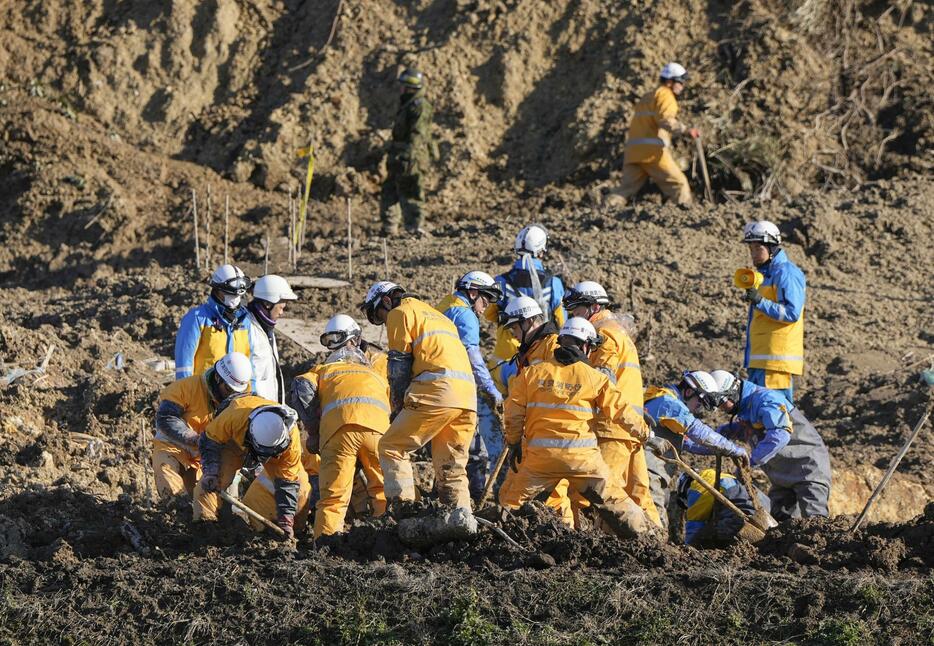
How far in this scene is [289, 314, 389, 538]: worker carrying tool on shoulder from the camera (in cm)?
1010

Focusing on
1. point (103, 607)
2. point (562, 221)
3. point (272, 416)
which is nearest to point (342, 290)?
point (562, 221)

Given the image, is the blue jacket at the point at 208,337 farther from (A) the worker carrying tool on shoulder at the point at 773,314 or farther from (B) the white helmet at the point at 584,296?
(A) the worker carrying tool on shoulder at the point at 773,314

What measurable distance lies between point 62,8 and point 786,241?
10.5m

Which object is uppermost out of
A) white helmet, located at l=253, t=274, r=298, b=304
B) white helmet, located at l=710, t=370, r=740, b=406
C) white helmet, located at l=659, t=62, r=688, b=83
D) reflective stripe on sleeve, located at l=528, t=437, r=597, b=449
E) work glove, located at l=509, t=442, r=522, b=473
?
white helmet, located at l=659, t=62, r=688, b=83

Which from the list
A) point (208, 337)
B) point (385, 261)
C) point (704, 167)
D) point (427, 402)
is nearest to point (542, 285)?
point (427, 402)

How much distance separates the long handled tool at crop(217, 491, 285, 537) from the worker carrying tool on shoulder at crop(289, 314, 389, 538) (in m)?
0.29

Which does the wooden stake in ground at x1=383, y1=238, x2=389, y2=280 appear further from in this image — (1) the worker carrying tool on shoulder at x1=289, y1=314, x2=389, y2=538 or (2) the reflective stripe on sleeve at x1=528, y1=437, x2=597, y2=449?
(2) the reflective stripe on sleeve at x1=528, y1=437, x2=597, y2=449

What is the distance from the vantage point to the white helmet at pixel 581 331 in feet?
33.6

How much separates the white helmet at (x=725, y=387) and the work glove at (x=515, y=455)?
5.85 ft

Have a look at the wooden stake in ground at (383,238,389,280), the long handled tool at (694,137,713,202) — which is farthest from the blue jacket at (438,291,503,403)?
the long handled tool at (694,137,713,202)

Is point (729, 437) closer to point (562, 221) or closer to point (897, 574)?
point (897, 574)

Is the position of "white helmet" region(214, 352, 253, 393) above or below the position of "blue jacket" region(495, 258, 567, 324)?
below

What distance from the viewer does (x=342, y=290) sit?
15594mm

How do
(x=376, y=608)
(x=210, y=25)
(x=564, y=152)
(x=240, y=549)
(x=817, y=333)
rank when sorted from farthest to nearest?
(x=210, y=25) < (x=564, y=152) < (x=817, y=333) < (x=240, y=549) < (x=376, y=608)
